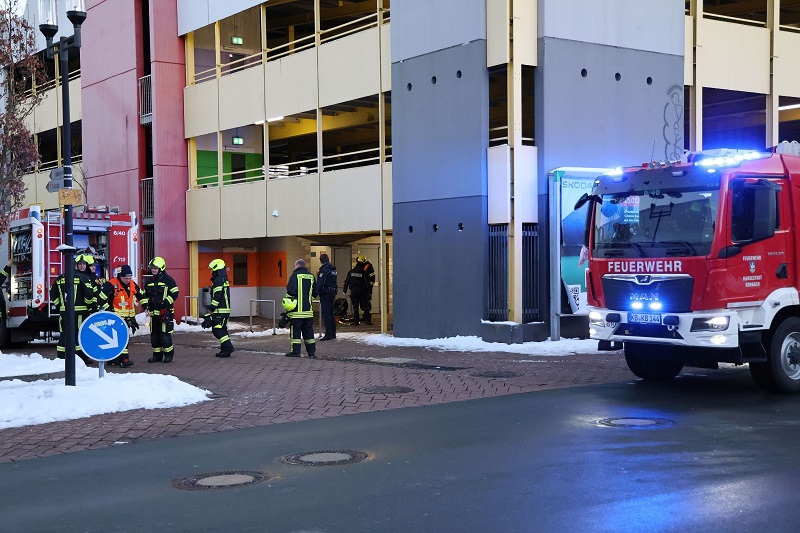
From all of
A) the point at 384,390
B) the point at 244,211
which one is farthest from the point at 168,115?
the point at 384,390

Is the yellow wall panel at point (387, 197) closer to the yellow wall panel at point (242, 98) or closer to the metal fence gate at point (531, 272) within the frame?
the metal fence gate at point (531, 272)

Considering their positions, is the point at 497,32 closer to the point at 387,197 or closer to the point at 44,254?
the point at 387,197

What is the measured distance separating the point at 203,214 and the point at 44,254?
855 centimetres

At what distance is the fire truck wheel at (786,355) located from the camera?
38.6 ft

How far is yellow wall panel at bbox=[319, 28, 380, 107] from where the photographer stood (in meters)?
22.8

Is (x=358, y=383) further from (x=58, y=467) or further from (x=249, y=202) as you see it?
(x=249, y=202)

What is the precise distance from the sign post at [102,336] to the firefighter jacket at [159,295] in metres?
4.04

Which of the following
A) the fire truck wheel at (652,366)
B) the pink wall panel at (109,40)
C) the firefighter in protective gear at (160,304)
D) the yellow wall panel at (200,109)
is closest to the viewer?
the fire truck wheel at (652,366)

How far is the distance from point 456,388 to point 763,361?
398 cm

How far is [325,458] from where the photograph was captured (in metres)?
8.66

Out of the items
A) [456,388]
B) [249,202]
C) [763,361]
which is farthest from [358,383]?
[249,202]

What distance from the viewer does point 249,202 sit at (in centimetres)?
2772

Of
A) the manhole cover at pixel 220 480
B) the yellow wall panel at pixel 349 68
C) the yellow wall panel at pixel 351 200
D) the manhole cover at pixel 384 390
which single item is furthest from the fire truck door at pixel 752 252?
the yellow wall panel at pixel 349 68

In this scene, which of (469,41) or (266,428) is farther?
(469,41)
